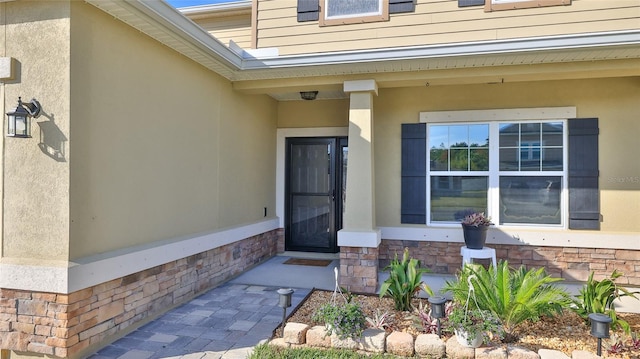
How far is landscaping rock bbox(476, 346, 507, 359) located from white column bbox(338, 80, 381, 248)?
214cm

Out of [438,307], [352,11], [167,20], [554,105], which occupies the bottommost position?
[438,307]

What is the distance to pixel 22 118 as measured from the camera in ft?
10.1

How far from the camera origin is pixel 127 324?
365 centimetres

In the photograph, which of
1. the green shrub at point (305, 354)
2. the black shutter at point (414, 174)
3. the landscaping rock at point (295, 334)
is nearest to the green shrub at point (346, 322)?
the green shrub at point (305, 354)

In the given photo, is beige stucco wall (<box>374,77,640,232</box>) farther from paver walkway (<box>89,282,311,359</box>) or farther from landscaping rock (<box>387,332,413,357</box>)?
landscaping rock (<box>387,332,413,357</box>)

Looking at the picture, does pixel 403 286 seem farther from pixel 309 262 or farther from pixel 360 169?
pixel 309 262

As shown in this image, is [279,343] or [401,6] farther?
[401,6]

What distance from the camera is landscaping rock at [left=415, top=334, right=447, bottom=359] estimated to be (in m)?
3.07

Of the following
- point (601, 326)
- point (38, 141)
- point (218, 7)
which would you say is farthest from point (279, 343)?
point (218, 7)

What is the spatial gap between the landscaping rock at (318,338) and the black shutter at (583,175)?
412cm

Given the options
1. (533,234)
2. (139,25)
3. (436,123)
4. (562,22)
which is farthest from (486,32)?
(139,25)

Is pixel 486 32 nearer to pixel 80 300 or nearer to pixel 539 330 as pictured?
pixel 539 330

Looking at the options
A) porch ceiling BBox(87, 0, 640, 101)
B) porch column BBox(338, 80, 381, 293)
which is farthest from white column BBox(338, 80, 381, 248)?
porch ceiling BBox(87, 0, 640, 101)

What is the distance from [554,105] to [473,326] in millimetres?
3938
